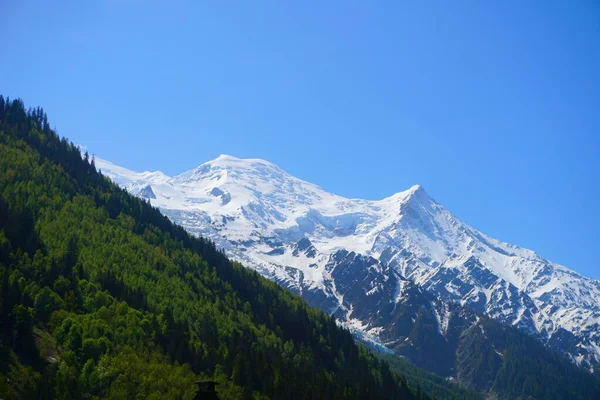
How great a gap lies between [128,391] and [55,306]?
3264 cm

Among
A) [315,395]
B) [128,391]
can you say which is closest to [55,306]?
[128,391]

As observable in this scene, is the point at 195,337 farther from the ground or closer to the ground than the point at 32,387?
farther from the ground

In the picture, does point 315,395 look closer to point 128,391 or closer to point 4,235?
point 128,391

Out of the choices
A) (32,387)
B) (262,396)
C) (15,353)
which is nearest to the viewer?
(32,387)

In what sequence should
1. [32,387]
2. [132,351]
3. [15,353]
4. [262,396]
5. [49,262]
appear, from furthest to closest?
[49,262] → [262,396] → [132,351] → [15,353] → [32,387]

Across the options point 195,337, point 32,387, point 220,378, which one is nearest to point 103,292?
point 195,337

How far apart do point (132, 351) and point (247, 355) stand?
123 feet

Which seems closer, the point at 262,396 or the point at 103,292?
the point at 262,396

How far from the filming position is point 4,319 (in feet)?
456

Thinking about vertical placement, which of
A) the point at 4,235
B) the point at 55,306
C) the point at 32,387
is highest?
the point at 4,235

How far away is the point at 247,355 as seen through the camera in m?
185

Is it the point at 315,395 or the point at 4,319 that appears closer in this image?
the point at 4,319

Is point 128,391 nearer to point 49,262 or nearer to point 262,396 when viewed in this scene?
point 262,396

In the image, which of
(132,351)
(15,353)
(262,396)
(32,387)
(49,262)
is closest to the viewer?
(32,387)
